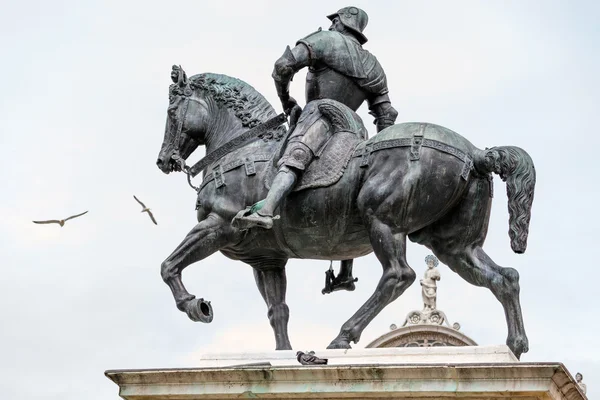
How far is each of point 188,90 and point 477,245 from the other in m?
3.37

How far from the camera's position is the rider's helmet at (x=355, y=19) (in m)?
16.8

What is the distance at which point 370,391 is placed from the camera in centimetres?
1383

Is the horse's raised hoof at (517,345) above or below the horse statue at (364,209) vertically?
below

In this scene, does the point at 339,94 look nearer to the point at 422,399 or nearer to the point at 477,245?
the point at 477,245

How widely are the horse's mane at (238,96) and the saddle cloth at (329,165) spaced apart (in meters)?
1.15

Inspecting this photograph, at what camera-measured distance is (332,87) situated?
16375 mm

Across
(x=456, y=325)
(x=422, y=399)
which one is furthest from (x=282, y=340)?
(x=456, y=325)

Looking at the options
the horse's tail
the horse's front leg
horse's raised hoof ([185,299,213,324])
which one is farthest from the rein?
the horse's tail

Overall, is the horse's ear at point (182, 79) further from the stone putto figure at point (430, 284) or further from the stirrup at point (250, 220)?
the stone putto figure at point (430, 284)

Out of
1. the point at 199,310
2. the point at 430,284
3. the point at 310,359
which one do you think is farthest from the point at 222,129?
the point at 430,284

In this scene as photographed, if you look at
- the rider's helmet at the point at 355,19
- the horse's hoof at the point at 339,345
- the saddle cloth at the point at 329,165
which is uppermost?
the rider's helmet at the point at 355,19

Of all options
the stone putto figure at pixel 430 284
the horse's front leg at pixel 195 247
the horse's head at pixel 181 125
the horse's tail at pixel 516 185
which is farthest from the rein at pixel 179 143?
the stone putto figure at pixel 430 284

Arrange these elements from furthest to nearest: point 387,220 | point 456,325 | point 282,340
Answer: point 456,325 < point 282,340 < point 387,220

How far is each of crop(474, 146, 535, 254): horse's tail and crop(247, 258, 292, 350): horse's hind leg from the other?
2451 millimetres
